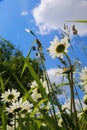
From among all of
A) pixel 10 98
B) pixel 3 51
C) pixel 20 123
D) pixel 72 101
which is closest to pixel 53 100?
pixel 72 101

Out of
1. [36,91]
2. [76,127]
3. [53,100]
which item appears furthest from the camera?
[36,91]

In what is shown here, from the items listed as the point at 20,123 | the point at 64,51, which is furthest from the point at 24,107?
the point at 64,51

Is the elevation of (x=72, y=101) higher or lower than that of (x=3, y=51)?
lower

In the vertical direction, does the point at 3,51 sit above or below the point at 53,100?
above

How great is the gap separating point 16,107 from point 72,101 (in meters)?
0.61

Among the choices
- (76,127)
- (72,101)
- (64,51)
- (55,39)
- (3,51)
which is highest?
(3,51)

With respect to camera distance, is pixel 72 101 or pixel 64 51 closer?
pixel 72 101

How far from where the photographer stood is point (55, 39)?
2537mm

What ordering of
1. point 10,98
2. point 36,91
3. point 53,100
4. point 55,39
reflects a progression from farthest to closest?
1. point 10,98
2. point 36,91
3. point 55,39
4. point 53,100

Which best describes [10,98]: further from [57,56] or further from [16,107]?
[57,56]

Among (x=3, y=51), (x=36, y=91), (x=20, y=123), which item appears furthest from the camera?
(x=3, y=51)

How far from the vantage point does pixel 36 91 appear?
8.98ft

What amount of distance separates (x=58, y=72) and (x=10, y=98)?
0.90m

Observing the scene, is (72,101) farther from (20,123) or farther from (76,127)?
(20,123)
